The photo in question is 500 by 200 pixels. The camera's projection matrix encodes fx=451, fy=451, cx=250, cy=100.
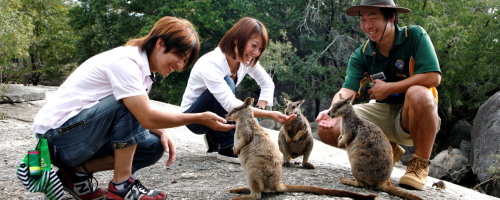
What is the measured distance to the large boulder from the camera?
1004 cm

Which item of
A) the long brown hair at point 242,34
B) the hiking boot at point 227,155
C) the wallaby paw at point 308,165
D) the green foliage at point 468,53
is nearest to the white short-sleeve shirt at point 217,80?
the long brown hair at point 242,34

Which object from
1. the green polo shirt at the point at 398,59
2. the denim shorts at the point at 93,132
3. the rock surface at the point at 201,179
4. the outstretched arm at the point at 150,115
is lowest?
the rock surface at the point at 201,179

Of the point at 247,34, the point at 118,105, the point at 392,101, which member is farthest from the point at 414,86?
the point at 118,105

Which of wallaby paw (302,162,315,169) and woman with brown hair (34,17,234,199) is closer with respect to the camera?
woman with brown hair (34,17,234,199)

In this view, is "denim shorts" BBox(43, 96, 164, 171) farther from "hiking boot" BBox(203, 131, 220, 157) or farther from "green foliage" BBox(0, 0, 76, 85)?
"green foliage" BBox(0, 0, 76, 85)

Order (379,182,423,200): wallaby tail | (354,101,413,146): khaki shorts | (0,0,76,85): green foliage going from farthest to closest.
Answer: (0,0,76,85): green foliage → (354,101,413,146): khaki shorts → (379,182,423,200): wallaby tail

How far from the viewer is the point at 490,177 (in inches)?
397

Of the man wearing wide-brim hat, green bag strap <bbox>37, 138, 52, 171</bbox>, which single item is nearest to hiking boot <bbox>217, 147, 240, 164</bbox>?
the man wearing wide-brim hat

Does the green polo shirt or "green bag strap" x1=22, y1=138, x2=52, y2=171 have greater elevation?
the green polo shirt

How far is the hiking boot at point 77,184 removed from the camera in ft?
12.1

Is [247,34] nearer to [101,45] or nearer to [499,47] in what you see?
[499,47]

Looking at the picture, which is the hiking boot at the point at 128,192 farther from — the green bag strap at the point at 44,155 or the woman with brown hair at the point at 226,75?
the woman with brown hair at the point at 226,75

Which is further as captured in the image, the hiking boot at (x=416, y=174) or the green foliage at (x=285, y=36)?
the green foliage at (x=285, y=36)

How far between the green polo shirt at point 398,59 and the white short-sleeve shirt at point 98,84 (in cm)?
281
